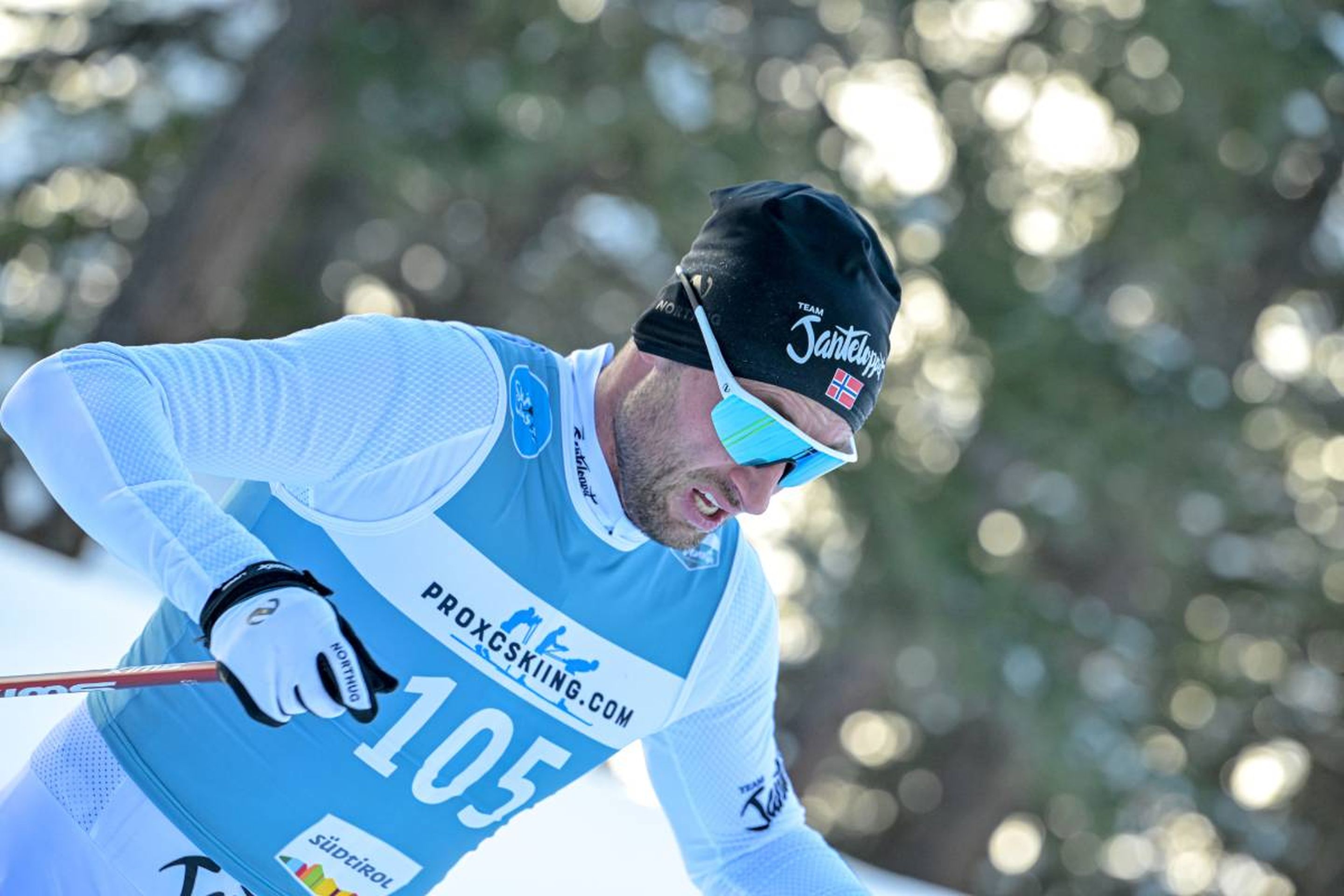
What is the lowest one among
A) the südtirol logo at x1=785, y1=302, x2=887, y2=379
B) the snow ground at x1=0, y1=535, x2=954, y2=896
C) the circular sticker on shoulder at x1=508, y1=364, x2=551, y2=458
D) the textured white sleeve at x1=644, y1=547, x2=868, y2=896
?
the snow ground at x1=0, y1=535, x2=954, y2=896

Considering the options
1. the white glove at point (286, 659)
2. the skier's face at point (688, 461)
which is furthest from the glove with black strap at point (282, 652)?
the skier's face at point (688, 461)

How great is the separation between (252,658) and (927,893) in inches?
205

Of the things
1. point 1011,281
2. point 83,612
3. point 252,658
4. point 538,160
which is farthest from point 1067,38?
point 252,658

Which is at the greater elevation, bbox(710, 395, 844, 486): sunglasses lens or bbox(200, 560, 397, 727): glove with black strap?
bbox(710, 395, 844, 486): sunglasses lens

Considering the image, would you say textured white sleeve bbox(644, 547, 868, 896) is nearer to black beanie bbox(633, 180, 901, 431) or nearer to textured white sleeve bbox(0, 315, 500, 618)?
black beanie bbox(633, 180, 901, 431)

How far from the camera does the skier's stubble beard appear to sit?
2229 millimetres

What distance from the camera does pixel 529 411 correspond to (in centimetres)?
219

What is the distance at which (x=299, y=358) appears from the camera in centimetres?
193

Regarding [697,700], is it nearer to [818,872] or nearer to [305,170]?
[818,872]

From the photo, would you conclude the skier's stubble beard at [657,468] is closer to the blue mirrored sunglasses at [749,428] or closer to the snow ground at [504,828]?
the blue mirrored sunglasses at [749,428]

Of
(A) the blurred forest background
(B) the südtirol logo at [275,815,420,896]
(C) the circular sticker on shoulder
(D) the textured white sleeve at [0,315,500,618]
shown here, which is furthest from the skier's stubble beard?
(A) the blurred forest background

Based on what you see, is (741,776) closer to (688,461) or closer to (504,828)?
(688,461)

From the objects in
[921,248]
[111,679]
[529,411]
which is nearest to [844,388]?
[529,411]

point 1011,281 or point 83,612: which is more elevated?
point 1011,281
